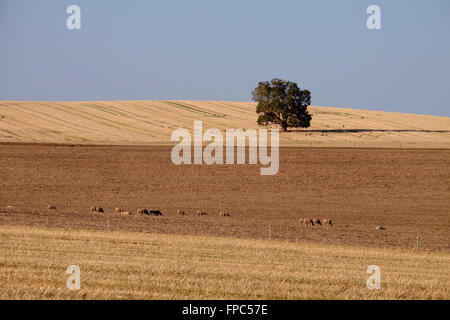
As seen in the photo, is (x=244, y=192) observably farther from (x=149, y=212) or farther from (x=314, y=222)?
(x=314, y=222)

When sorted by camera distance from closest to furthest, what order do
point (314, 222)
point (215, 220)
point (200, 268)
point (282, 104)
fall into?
point (200, 268)
point (314, 222)
point (215, 220)
point (282, 104)

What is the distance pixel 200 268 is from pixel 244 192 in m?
25.4

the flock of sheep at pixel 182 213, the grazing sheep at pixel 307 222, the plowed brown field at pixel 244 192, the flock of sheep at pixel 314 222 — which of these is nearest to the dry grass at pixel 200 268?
the plowed brown field at pixel 244 192

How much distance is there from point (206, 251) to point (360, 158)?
120 feet

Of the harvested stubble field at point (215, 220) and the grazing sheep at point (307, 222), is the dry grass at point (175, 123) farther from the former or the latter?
the grazing sheep at point (307, 222)

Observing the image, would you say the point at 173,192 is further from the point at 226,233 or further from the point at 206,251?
the point at 206,251

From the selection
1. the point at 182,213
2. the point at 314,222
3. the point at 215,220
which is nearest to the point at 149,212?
the point at 182,213

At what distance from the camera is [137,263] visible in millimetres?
15664

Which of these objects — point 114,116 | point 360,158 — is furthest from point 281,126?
point 360,158

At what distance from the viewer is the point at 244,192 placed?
4047 cm

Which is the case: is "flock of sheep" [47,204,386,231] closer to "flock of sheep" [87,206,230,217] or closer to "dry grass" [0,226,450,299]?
"flock of sheep" [87,206,230,217]

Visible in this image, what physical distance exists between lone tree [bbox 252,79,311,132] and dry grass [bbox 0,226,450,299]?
65.2 metres

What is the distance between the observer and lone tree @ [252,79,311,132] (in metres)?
87.5

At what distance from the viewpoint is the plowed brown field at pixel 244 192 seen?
27484mm
